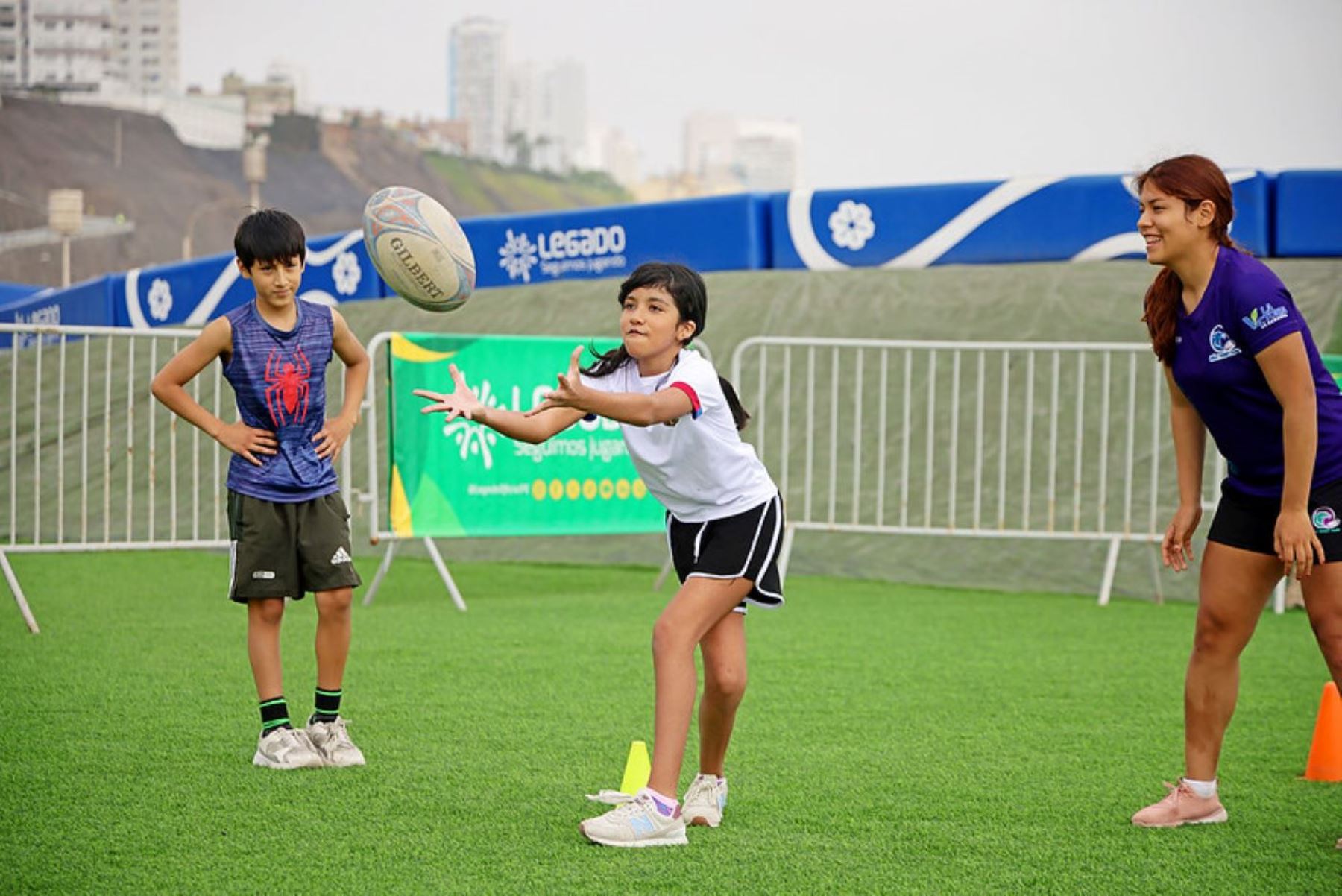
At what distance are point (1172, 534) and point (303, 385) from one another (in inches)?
104

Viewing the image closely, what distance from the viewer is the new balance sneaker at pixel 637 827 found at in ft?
12.3

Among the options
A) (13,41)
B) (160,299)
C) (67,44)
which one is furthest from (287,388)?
(13,41)

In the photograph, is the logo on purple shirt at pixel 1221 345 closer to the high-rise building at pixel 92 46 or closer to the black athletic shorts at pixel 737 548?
the black athletic shorts at pixel 737 548

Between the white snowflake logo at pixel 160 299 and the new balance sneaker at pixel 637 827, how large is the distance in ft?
58.1

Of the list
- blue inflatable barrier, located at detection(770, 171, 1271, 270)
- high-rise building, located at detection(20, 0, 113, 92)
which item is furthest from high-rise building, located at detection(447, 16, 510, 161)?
blue inflatable barrier, located at detection(770, 171, 1271, 270)

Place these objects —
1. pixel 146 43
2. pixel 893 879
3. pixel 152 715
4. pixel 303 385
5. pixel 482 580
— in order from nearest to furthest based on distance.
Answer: pixel 893 879
pixel 303 385
pixel 152 715
pixel 482 580
pixel 146 43

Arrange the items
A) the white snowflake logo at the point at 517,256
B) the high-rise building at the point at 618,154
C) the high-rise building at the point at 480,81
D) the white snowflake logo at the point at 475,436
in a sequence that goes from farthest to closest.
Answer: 1. the high-rise building at the point at 618,154
2. the high-rise building at the point at 480,81
3. the white snowflake logo at the point at 517,256
4. the white snowflake logo at the point at 475,436

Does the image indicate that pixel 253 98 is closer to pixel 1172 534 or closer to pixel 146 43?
pixel 146 43

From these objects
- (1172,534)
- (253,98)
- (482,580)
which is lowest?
(482,580)

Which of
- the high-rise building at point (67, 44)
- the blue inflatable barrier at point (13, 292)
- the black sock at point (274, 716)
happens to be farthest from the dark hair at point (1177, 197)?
the high-rise building at point (67, 44)

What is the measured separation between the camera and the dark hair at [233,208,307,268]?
4625 mm

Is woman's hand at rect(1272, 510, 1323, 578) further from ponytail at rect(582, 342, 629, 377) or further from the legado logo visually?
the legado logo

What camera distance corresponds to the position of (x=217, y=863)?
3506mm

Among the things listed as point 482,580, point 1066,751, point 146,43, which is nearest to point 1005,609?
point 482,580
